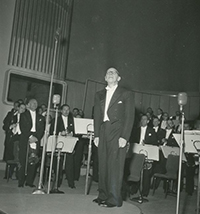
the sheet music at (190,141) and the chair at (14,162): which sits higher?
the sheet music at (190,141)

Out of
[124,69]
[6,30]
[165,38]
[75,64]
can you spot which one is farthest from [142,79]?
[6,30]

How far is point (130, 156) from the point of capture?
5406 mm

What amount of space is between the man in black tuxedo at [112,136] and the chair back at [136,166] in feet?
5.28

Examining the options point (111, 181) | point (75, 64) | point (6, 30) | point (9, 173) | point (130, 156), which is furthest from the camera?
point (75, 64)

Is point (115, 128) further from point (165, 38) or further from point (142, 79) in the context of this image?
point (165, 38)

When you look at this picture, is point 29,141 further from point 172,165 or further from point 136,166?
point 172,165

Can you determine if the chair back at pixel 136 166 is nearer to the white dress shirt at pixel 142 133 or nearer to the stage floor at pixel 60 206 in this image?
the stage floor at pixel 60 206

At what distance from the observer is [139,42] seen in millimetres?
11469

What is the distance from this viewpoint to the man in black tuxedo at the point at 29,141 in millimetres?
5734

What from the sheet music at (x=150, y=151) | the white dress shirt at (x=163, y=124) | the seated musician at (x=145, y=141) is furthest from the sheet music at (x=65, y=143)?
the white dress shirt at (x=163, y=124)

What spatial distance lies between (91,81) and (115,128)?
23.5ft

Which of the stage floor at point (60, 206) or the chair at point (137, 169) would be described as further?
the chair at point (137, 169)

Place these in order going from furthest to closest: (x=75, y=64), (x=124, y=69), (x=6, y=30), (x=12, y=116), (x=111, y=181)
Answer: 1. (x=124, y=69)
2. (x=75, y=64)
3. (x=6, y=30)
4. (x=12, y=116)
5. (x=111, y=181)

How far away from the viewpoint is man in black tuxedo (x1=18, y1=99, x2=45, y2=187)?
573cm
